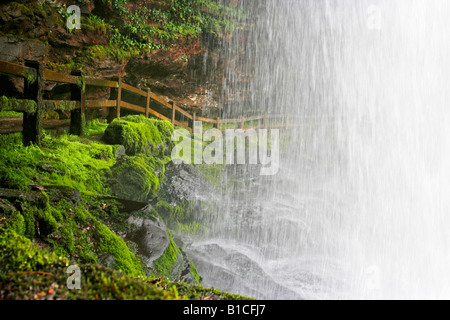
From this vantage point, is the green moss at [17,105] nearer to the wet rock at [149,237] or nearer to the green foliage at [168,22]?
the wet rock at [149,237]

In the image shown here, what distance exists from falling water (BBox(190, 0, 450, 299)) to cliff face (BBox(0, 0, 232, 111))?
2192 mm

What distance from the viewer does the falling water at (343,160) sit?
717cm

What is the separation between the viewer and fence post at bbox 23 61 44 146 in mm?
5199

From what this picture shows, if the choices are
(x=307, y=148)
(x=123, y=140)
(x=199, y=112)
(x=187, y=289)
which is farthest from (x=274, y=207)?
(x=307, y=148)

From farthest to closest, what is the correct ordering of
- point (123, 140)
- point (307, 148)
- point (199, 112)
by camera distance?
point (307, 148) < point (199, 112) < point (123, 140)

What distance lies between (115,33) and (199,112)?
6699 mm

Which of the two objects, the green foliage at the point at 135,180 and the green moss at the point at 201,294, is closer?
the green moss at the point at 201,294

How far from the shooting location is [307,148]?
20219mm

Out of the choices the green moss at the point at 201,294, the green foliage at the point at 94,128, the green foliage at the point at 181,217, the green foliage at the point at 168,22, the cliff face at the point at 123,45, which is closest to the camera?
the green moss at the point at 201,294

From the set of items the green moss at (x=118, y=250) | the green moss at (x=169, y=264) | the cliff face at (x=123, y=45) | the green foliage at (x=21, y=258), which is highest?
the cliff face at (x=123, y=45)

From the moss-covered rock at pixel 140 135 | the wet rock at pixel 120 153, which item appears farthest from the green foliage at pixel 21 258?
the moss-covered rock at pixel 140 135

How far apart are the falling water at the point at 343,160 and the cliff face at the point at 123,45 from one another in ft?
7.19

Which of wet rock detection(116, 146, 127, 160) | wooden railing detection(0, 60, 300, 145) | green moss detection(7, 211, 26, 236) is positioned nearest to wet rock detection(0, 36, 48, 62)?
wooden railing detection(0, 60, 300, 145)
